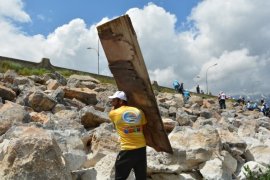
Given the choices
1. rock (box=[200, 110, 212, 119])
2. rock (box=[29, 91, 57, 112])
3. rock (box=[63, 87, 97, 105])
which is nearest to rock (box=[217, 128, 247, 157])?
rock (box=[29, 91, 57, 112])

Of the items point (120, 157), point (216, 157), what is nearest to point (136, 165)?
point (120, 157)

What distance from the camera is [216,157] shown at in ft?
24.5

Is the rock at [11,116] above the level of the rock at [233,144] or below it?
above

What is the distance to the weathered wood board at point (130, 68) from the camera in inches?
217

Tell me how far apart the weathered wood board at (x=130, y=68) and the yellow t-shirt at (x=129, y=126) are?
26 centimetres

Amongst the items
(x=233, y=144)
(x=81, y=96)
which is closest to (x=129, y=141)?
(x=233, y=144)

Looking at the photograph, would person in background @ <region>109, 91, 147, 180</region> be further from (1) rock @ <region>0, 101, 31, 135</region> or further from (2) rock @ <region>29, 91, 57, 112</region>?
(2) rock @ <region>29, 91, 57, 112</region>

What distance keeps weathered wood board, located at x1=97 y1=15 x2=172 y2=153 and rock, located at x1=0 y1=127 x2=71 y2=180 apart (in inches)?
46.5

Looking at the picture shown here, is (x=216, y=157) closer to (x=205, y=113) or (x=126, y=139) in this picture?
(x=126, y=139)

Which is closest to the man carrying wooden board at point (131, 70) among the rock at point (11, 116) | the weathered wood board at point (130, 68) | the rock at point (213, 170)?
the weathered wood board at point (130, 68)

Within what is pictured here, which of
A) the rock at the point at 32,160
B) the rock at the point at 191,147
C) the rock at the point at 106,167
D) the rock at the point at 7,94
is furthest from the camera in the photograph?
the rock at the point at 7,94

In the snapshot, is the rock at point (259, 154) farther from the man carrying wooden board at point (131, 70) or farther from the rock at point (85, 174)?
the rock at point (85, 174)

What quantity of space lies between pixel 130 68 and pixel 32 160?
5.15 feet

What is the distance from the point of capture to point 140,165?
580 centimetres
